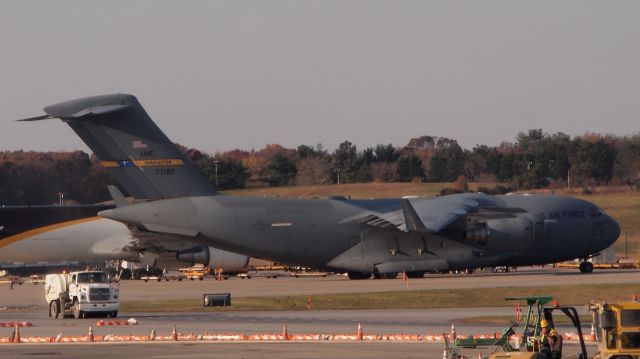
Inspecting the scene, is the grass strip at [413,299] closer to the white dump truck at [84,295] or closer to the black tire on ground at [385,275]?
the white dump truck at [84,295]

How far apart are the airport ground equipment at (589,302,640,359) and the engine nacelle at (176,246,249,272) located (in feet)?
155

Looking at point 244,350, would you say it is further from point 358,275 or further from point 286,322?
point 358,275

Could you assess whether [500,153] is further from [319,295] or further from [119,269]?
[319,295]

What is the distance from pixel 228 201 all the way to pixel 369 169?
85083 mm

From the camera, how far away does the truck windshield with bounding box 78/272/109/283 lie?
4381cm

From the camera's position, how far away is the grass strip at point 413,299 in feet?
159

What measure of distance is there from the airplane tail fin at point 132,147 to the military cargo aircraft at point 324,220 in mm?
52

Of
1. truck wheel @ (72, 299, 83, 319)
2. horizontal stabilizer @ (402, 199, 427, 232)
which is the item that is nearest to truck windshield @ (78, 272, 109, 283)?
truck wheel @ (72, 299, 83, 319)

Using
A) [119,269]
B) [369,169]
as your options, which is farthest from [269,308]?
[369,169]

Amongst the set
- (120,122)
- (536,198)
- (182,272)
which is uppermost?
(120,122)

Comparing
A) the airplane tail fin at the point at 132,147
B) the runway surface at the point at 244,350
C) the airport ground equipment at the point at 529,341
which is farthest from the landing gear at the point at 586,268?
the airport ground equipment at the point at 529,341

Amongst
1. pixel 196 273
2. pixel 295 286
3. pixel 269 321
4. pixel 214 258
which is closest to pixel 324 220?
pixel 295 286

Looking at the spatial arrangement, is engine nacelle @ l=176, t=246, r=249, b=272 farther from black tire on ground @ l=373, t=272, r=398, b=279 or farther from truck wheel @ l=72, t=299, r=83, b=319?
truck wheel @ l=72, t=299, r=83, b=319

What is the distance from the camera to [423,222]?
213 ft
